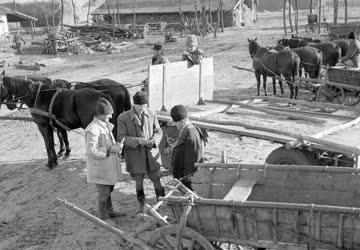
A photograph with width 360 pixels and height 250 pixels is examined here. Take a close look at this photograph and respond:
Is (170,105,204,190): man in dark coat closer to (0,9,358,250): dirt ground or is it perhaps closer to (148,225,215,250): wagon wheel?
(0,9,358,250): dirt ground

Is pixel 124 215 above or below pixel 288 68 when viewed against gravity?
below

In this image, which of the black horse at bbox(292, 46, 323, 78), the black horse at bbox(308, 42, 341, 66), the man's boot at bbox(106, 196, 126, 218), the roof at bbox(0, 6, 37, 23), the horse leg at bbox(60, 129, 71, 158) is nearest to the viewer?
the man's boot at bbox(106, 196, 126, 218)

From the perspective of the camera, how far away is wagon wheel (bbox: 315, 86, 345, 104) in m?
11.9

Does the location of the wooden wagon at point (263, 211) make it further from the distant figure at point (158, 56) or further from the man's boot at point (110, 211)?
the distant figure at point (158, 56)

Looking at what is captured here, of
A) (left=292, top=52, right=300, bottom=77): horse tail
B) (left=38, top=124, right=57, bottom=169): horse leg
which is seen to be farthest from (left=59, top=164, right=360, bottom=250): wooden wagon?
(left=292, top=52, right=300, bottom=77): horse tail

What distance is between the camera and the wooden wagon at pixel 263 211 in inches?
169

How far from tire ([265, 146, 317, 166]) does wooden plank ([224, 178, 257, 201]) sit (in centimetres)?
111

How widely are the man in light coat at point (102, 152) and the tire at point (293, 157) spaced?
2041 mm

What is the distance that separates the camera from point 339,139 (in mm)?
6539


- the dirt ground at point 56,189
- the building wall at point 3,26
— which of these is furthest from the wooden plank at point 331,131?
the building wall at point 3,26

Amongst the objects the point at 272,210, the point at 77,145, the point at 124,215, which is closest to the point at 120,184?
the point at 124,215

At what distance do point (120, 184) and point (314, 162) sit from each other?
3.32m

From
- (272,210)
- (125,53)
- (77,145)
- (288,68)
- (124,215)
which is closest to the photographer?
(272,210)

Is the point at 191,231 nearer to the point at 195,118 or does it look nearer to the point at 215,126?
the point at 215,126
